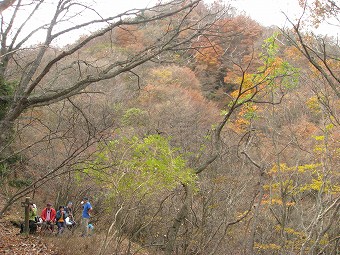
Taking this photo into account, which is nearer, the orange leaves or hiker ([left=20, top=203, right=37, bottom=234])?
the orange leaves

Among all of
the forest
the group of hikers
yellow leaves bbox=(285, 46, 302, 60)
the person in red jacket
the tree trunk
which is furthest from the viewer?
the person in red jacket

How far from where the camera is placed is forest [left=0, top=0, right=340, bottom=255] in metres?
4.19

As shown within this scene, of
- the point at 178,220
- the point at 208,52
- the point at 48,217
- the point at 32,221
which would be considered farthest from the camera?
the point at 208,52

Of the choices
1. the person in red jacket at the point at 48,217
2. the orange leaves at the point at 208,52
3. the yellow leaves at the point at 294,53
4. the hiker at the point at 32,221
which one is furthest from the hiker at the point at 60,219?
the yellow leaves at the point at 294,53

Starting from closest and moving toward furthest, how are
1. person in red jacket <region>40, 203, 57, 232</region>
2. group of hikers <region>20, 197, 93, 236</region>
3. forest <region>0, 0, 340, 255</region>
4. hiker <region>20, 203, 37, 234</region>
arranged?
forest <region>0, 0, 340, 255</region> < hiker <region>20, 203, 37, 234</region> < group of hikers <region>20, 197, 93, 236</region> < person in red jacket <region>40, 203, 57, 232</region>

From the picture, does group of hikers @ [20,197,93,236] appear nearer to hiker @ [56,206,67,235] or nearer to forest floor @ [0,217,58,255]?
hiker @ [56,206,67,235]

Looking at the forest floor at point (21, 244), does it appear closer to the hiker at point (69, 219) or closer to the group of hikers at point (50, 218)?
the group of hikers at point (50, 218)

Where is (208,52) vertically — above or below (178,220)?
above

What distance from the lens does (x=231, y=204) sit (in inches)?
374

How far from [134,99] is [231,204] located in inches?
682

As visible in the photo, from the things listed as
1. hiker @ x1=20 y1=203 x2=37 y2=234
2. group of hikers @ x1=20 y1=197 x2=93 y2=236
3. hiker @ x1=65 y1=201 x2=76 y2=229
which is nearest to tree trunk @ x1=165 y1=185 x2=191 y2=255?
group of hikers @ x1=20 y1=197 x2=93 y2=236

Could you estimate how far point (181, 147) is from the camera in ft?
44.2

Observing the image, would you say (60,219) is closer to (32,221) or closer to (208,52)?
(32,221)

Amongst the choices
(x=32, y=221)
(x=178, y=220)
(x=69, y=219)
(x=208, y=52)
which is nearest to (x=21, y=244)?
(x=32, y=221)
